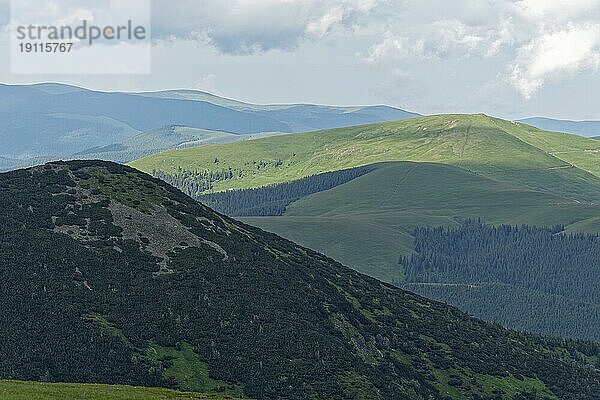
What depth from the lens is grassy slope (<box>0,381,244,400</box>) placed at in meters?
60.5

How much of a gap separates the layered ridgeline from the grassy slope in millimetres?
28101

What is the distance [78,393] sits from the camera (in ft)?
212

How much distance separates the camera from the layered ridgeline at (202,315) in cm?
10481

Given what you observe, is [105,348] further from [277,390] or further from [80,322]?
[277,390]

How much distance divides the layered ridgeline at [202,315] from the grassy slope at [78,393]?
28101 millimetres

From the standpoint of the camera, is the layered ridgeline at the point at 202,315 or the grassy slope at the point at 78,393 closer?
the grassy slope at the point at 78,393

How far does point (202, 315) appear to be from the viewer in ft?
386

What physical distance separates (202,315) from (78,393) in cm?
5318

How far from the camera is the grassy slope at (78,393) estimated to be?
60.5 m

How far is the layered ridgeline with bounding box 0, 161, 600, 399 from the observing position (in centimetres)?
10481

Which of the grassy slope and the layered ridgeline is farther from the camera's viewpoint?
the layered ridgeline

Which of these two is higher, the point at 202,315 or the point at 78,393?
the point at 78,393

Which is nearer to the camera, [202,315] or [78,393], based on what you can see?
[78,393]

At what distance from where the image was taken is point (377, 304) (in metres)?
151
